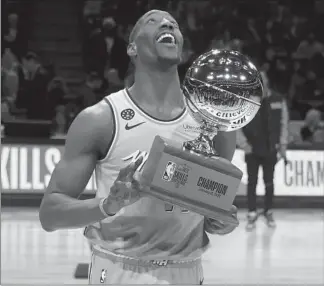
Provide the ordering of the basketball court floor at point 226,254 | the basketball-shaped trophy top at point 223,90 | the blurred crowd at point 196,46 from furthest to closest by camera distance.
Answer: the blurred crowd at point 196,46 < the basketball court floor at point 226,254 < the basketball-shaped trophy top at point 223,90

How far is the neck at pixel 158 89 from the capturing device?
282 cm

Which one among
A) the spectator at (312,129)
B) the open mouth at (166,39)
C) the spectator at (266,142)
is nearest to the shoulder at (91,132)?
the open mouth at (166,39)

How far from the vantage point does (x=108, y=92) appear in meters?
7.68

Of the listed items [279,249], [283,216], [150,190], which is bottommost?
[283,216]

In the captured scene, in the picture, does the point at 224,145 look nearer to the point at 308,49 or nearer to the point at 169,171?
the point at 169,171

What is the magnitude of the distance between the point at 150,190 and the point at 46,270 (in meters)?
4.85

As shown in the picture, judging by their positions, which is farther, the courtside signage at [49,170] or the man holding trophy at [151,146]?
the courtside signage at [49,170]

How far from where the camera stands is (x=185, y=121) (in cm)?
283

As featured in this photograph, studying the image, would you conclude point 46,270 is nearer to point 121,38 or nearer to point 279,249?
point 279,249

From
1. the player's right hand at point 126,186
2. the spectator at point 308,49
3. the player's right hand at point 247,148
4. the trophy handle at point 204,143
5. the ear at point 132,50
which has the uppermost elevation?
the ear at point 132,50

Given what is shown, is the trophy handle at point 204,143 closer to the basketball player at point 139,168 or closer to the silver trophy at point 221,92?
the silver trophy at point 221,92

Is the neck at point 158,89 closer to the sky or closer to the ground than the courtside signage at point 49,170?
closer to the sky

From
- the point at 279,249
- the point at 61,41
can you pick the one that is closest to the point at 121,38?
the point at 61,41

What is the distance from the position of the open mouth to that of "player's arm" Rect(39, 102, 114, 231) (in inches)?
11.7
